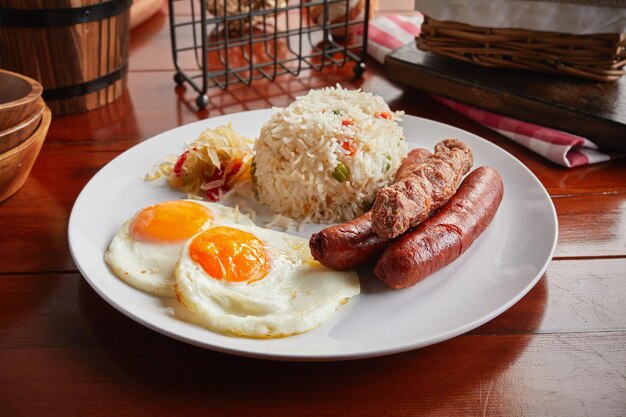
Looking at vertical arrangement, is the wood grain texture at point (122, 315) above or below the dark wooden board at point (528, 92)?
below

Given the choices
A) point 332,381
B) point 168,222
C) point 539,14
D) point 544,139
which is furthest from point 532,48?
point 332,381

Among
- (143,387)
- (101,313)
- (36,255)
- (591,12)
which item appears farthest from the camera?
(591,12)

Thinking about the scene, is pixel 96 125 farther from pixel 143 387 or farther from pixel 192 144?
pixel 143 387

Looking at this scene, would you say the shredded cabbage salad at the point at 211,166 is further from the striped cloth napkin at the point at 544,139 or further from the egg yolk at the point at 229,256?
the striped cloth napkin at the point at 544,139

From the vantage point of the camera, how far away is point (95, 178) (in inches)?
88.0

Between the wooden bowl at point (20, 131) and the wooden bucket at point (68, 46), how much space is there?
0.56m

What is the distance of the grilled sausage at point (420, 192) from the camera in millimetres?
1729

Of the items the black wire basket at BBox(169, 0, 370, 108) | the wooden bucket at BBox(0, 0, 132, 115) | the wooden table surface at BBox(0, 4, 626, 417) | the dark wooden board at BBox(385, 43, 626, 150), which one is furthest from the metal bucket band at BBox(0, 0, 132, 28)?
the dark wooden board at BBox(385, 43, 626, 150)

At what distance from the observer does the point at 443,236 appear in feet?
5.82

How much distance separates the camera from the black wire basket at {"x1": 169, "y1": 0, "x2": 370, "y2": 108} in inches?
126

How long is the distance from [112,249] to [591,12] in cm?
204

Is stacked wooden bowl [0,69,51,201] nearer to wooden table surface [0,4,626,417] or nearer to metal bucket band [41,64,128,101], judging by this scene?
wooden table surface [0,4,626,417]

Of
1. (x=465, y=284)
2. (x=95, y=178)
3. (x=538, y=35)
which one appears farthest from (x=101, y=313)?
(x=538, y=35)

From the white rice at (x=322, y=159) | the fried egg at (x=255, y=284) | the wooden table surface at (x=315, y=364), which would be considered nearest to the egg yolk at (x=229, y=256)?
the fried egg at (x=255, y=284)
